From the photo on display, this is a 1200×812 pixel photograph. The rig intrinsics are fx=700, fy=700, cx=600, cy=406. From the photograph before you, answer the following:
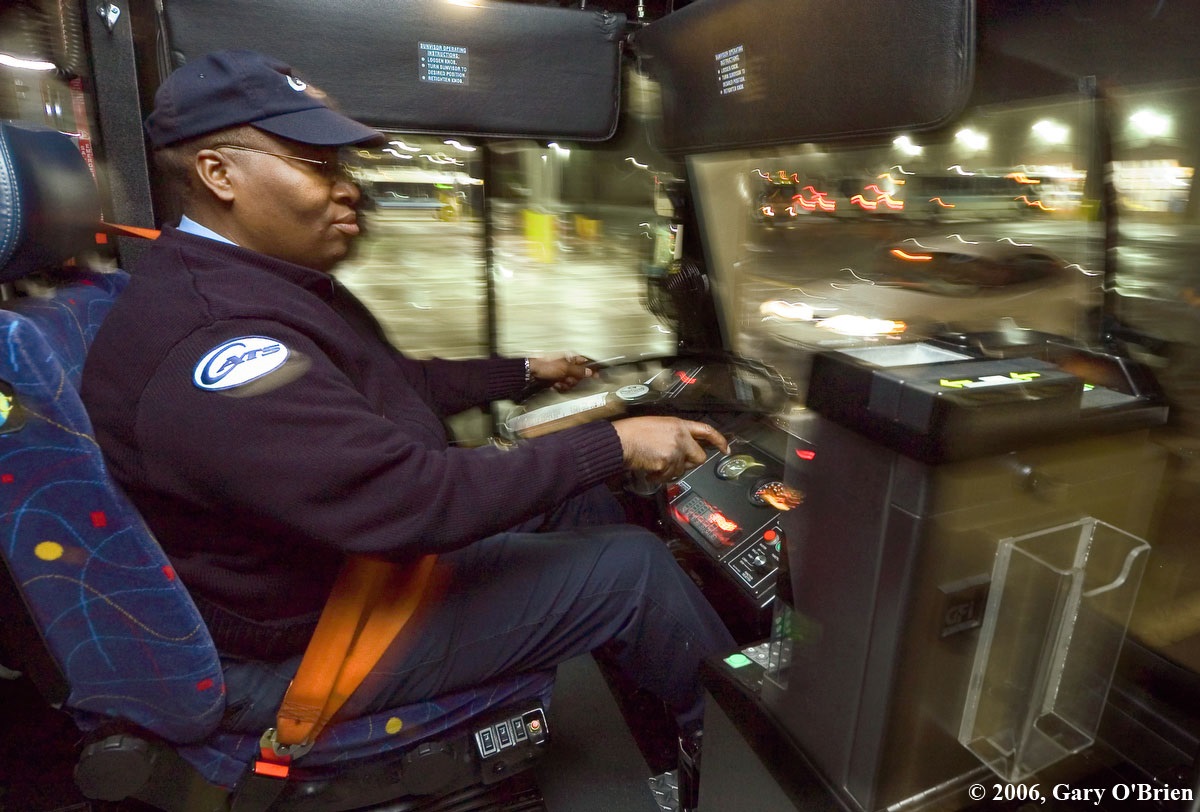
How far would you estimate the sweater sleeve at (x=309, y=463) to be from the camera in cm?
104

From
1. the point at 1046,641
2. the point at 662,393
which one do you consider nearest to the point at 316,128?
the point at 662,393

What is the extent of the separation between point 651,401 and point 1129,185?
46.0 inches

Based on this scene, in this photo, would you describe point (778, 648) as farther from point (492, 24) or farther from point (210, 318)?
point (492, 24)

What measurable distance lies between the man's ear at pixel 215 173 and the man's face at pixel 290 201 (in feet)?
0.05

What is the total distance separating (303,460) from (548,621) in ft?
1.98

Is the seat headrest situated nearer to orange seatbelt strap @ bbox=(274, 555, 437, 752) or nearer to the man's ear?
the man's ear

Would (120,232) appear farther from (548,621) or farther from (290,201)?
(548,621)

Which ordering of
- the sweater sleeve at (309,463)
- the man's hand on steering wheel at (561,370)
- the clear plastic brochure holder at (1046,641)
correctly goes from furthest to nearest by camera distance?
the man's hand on steering wheel at (561,370), the sweater sleeve at (309,463), the clear plastic brochure holder at (1046,641)

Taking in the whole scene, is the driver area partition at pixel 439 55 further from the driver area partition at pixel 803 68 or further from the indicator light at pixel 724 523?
the indicator light at pixel 724 523

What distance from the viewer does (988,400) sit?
72 cm

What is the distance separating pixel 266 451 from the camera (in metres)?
1.03

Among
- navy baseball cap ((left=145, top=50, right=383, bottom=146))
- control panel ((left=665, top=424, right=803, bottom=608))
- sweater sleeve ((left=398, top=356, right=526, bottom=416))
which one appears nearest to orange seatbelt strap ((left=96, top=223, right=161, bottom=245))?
navy baseball cap ((left=145, top=50, right=383, bottom=146))

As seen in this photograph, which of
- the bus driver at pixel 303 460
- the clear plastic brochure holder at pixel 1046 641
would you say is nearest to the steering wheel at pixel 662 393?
the bus driver at pixel 303 460

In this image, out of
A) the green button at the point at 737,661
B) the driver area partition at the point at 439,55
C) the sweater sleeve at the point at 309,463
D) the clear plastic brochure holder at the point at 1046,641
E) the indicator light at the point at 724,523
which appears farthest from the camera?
the driver area partition at the point at 439,55
